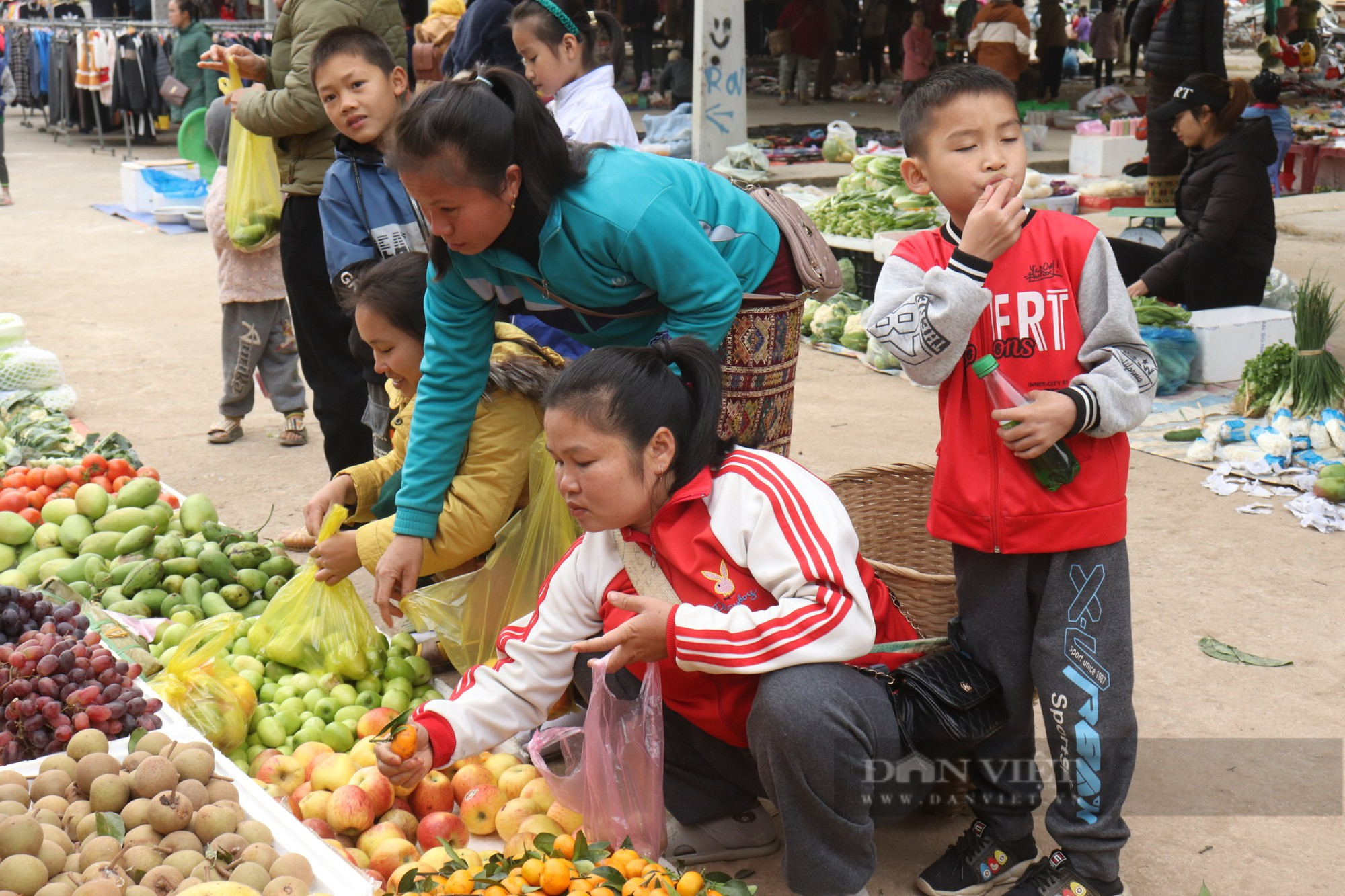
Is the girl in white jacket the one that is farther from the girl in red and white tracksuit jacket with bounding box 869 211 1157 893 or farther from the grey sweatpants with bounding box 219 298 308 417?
the girl in red and white tracksuit jacket with bounding box 869 211 1157 893

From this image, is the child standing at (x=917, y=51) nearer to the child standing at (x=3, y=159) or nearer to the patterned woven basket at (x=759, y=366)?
the child standing at (x=3, y=159)

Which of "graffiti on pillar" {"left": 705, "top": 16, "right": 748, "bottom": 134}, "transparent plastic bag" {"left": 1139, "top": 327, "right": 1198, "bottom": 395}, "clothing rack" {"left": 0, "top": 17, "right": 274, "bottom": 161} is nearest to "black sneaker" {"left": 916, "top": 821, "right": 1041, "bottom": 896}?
"transparent plastic bag" {"left": 1139, "top": 327, "right": 1198, "bottom": 395}

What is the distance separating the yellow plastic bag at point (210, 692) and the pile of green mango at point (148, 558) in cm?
53

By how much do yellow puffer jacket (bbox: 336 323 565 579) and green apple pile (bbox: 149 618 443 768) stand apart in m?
0.26

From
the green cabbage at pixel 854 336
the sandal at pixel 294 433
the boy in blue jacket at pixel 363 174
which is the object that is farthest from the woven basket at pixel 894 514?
the green cabbage at pixel 854 336

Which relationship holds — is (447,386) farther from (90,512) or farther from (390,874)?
(90,512)

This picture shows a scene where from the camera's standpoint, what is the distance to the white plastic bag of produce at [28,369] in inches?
203

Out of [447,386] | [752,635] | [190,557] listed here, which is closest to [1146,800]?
[752,635]

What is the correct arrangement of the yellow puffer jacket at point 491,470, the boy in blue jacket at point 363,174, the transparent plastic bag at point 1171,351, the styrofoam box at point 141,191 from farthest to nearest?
the styrofoam box at point 141,191, the transparent plastic bag at point 1171,351, the boy in blue jacket at point 363,174, the yellow puffer jacket at point 491,470

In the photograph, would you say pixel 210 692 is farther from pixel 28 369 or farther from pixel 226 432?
pixel 28 369

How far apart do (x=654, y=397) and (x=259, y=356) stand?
3.38 m

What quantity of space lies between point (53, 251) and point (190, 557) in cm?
729

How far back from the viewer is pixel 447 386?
261 centimetres

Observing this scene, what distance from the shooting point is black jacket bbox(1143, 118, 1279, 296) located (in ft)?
18.0
